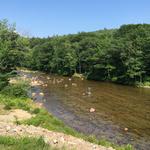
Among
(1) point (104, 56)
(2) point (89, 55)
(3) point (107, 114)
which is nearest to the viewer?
(3) point (107, 114)

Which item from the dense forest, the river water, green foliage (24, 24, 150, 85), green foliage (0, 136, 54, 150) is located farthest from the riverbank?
green foliage (24, 24, 150, 85)

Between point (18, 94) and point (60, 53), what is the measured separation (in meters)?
66.0

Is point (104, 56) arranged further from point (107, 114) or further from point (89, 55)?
point (107, 114)

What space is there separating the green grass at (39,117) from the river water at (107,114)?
3.07 metres

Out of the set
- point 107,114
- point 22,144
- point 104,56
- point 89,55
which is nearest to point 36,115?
point 107,114

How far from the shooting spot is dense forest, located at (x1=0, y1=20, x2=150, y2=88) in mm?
38469

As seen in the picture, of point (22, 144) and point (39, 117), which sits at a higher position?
point (22, 144)

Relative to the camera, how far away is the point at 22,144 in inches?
465

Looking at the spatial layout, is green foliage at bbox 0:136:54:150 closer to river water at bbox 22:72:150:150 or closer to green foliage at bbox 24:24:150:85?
river water at bbox 22:72:150:150

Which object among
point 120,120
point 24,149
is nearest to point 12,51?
point 120,120

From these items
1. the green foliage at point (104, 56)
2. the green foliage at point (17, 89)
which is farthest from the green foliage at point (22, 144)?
the green foliage at point (104, 56)

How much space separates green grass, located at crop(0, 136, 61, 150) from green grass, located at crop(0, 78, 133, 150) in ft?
20.9

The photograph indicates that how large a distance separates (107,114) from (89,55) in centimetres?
5394

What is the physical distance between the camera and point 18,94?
34.9m
